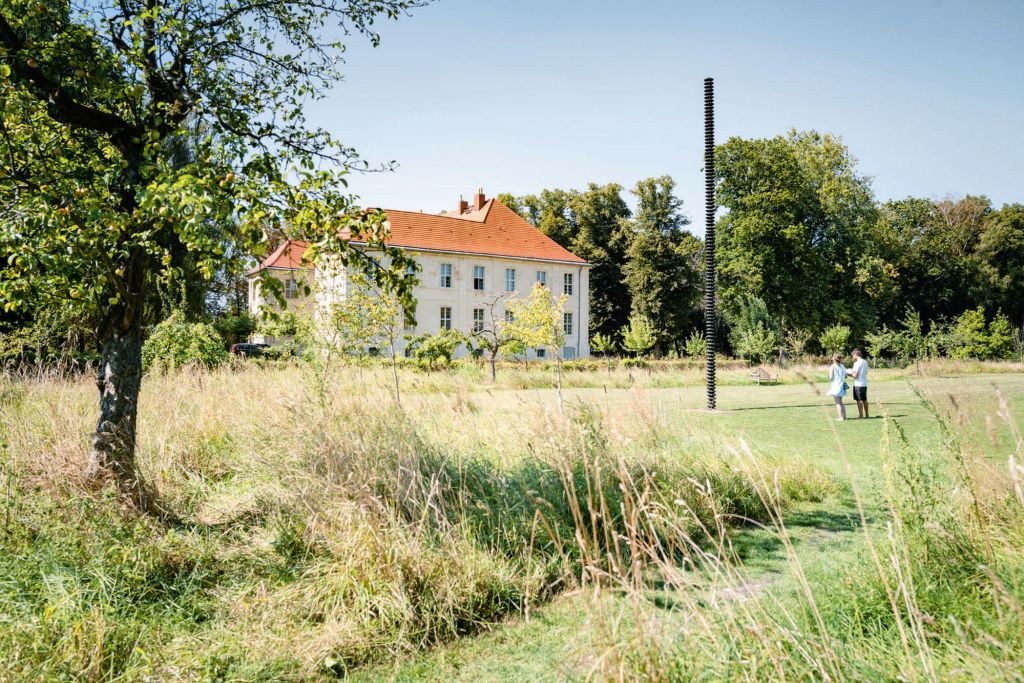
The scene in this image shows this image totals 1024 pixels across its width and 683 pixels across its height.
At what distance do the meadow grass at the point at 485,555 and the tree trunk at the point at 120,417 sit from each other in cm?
26

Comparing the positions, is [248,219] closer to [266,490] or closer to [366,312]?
[266,490]

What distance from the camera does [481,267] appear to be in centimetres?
4459

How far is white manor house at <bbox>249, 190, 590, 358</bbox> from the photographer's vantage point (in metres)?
42.4

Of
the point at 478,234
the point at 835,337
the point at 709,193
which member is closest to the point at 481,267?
the point at 478,234

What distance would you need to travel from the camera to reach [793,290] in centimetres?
4075

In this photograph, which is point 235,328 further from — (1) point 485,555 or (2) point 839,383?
(1) point 485,555

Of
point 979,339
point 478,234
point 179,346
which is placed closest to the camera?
point 179,346

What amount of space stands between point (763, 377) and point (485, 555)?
2386 cm

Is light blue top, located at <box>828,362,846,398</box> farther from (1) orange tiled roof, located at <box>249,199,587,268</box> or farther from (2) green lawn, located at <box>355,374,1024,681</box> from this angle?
(1) orange tiled roof, located at <box>249,199,587,268</box>

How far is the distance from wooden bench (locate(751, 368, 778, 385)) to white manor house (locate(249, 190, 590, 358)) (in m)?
17.4

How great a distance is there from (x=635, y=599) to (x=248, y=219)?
321 cm

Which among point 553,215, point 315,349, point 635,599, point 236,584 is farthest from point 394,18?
point 553,215

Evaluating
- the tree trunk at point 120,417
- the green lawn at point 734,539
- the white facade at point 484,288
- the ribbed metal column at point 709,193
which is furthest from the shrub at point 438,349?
the tree trunk at point 120,417

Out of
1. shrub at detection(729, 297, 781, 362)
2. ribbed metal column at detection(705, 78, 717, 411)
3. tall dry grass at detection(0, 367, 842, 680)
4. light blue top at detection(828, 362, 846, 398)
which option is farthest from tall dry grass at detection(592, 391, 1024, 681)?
shrub at detection(729, 297, 781, 362)
